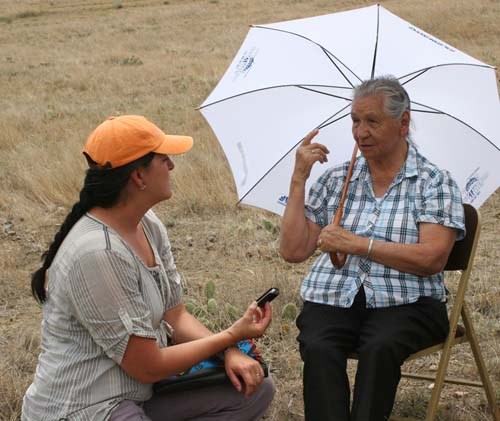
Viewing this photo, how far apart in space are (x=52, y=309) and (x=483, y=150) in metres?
1.95

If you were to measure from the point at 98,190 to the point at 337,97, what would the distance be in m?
1.40

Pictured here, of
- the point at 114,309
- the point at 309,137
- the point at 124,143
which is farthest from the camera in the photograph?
the point at 309,137

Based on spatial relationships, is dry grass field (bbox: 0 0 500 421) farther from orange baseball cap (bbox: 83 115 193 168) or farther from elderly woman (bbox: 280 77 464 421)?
orange baseball cap (bbox: 83 115 193 168)

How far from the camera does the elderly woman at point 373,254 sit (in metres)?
3.28

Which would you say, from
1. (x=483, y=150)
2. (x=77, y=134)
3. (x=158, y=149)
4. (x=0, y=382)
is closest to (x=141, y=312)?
(x=158, y=149)

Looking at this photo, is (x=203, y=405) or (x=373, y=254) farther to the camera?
(x=373, y=254)

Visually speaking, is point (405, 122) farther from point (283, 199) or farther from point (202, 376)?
point (202, 376)

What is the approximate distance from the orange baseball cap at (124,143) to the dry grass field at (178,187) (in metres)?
1.50

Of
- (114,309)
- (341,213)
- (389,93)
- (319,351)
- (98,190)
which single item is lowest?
(319,351)

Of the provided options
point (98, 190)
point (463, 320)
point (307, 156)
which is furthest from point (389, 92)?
point (98, 190)

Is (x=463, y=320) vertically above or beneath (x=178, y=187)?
above

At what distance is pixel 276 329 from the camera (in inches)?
185

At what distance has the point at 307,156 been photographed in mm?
3631

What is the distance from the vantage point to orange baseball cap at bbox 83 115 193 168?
2904 millimetres
